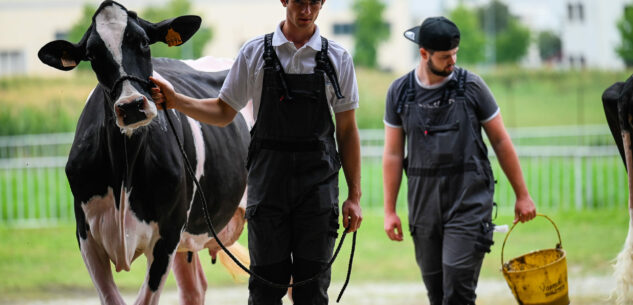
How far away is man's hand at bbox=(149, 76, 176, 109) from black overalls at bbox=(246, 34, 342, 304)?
0.42 meters

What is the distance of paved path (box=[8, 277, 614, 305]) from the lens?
8484 mm

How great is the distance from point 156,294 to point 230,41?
1856 centimetres

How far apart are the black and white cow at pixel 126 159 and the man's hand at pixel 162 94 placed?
4 cm

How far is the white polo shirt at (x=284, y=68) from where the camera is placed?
13.7 ft

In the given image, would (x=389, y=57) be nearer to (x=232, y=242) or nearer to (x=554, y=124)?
(x=554, y=124)

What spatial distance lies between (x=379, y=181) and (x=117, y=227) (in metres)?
11.4

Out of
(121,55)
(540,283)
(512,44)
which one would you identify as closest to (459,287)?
(540,283)

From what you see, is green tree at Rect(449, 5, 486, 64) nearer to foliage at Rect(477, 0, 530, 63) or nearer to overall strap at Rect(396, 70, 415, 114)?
foliage at Rect(477, 0, 530, 63)

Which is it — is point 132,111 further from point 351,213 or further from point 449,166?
point 449,166

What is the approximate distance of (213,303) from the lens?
8.80m

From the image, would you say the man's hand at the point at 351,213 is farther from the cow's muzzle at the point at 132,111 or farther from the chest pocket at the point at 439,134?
the cow's muzzle at the point at 132,111

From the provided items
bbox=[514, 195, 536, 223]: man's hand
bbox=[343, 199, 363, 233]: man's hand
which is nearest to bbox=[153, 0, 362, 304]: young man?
bbox=[343, 199, 363, 233]: man's hand

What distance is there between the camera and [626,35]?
22750mm

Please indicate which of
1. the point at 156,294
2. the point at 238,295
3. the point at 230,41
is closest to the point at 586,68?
the point at 230,41
